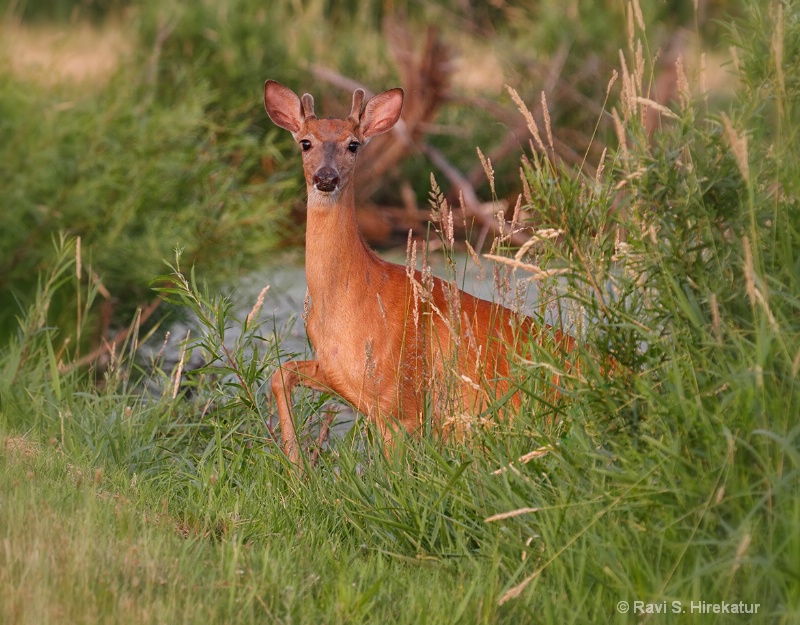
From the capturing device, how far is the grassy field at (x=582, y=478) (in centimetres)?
318

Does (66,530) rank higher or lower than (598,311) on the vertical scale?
lower

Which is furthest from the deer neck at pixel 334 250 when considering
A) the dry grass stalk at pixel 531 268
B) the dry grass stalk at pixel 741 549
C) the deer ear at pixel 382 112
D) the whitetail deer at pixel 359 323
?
the dry grass stalk at pixel 741 549

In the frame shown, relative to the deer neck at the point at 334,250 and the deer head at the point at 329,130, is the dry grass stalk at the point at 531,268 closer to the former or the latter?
the deer neck at the point at 334,250

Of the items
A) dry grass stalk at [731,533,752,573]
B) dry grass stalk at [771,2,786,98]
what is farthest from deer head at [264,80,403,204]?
dry grass stalk at [731,533,752,573]

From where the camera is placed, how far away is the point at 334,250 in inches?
204

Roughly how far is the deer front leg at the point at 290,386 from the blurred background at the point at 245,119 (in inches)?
36.9

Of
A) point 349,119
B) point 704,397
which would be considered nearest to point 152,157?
point 349,119

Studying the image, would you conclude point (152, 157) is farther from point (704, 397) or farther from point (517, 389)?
point (704, 397)

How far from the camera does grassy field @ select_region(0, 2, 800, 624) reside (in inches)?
125

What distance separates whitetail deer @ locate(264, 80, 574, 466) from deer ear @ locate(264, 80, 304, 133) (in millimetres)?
156

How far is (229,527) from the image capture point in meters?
3.99

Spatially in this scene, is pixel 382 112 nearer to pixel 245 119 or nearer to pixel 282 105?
pixel 282 105

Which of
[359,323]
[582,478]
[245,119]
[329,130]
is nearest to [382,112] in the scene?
[329,130]

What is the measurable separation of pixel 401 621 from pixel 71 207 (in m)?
4.78
